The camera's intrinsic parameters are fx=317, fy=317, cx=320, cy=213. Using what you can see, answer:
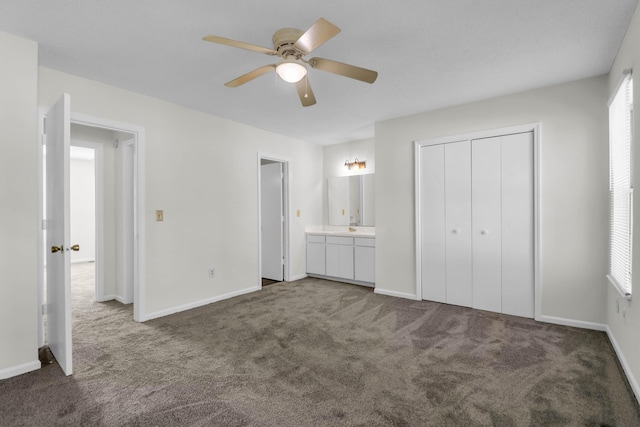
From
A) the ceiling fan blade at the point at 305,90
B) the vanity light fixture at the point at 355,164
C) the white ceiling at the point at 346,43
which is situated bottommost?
the vanity light fixture at the point at 355,164

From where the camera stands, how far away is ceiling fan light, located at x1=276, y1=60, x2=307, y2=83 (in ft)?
6.77

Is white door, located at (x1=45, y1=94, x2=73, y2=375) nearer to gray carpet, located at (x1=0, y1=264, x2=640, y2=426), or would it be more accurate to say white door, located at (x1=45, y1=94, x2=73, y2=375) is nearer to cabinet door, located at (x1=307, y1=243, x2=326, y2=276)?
gray carpet, located at (x1=0, y1=264, x2=640, y2=426)

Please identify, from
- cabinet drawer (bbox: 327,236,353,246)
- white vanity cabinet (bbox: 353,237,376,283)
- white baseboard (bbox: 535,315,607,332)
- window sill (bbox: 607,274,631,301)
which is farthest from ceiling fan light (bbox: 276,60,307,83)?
white baseboard (bbox: 535,315,607,332)

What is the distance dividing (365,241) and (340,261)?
0.57 metres

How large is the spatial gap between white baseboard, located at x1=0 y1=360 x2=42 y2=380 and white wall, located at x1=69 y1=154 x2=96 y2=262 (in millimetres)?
5953

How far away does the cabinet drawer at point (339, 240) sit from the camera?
5.04 meters

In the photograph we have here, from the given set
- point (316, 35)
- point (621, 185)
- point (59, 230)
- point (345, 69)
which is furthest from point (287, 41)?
point (621, 185)

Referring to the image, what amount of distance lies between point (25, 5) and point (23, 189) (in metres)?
1.23

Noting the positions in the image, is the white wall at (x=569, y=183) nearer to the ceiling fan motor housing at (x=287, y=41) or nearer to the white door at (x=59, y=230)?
the ceiling fan motor housing at (x=287, y=41)

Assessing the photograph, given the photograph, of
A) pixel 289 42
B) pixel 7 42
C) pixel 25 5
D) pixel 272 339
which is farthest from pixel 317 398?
pixel 7 42

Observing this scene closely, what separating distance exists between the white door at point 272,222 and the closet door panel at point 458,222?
2612 mm

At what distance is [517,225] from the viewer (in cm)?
341

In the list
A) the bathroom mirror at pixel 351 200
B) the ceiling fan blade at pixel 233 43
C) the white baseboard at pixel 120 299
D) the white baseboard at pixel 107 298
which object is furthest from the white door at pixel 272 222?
the ceiling fan blade at pixel 233 43

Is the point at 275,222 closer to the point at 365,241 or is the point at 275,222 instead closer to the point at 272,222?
the point at 272,222
